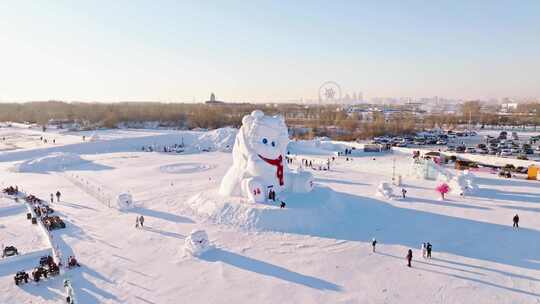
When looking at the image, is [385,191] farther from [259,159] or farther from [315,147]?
[315,147]

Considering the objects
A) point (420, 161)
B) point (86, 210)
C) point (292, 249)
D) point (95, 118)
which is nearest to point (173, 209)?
point (86, 210)

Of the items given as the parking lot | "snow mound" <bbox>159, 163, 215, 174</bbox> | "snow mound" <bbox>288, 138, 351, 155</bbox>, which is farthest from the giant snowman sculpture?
the parking lot

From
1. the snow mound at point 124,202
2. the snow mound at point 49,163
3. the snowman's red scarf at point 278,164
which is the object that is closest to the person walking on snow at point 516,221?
the snowman's red scarf at point 278,164

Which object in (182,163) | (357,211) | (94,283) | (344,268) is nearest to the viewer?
(94,283)

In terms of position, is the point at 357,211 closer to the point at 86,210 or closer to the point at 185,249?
the point at 185,249

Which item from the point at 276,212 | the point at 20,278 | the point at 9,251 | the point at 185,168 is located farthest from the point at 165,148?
the point at 20,278

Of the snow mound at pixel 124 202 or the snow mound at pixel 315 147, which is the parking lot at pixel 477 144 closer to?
the snow mound at pixel 315 147
